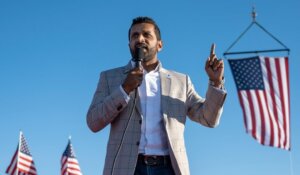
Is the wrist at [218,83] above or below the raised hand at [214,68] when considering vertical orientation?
below

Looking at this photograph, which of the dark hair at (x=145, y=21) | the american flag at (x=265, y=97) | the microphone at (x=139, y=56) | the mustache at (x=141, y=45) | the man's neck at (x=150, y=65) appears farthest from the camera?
the american flag at (x=265, y=97)

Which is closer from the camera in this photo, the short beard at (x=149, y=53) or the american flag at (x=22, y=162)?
the short beard at (x=149, y=53)

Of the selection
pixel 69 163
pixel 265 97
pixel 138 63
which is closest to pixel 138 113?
pixel 138 63

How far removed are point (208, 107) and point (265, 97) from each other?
1553 millimetres

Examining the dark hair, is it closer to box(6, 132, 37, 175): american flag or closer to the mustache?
the mustache

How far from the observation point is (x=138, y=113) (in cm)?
537

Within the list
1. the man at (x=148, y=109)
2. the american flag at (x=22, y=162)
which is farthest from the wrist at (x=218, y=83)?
the american flag at (x=22, y=162)

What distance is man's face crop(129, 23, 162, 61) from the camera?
224 inches

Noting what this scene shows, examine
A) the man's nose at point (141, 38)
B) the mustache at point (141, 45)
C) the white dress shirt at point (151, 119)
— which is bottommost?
the white dress shirt at point (151, 119)

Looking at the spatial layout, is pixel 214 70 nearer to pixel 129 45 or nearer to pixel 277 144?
pixel 129 45

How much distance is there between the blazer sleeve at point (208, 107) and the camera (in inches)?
217

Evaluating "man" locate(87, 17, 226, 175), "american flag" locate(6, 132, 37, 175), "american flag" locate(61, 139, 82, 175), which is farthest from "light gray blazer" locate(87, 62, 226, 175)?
"american flag" locate(61, 139, 82, 175)

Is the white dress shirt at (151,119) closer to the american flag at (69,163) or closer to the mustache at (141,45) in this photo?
the mustache at (141,45)

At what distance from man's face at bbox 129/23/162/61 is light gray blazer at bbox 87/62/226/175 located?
229 millimetres
